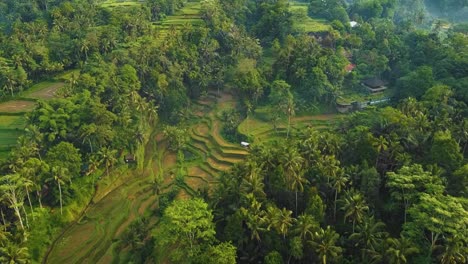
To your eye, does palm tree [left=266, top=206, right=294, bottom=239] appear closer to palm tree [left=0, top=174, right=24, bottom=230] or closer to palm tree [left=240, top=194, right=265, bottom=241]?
palm tree [left=240, top=194, right=265, bottom=241]

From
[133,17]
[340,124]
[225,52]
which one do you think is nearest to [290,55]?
[225,52]

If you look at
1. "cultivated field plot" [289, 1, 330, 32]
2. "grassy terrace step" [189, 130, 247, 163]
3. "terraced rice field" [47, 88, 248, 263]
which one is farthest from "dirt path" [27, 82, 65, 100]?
"cultivated field plot" [289, 1, 330, 32]

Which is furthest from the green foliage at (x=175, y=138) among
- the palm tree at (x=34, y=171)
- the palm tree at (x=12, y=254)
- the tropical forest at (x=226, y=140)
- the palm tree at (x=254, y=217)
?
the palm tree at (x=12, y=254)

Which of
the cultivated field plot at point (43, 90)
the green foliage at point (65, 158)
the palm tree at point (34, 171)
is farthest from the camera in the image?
the cultivated field plot at point (43, 90)

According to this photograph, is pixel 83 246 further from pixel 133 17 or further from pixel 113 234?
pixel 133 17

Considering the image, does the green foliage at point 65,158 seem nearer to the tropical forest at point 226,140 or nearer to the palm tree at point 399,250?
the tropical forest at point 226,140

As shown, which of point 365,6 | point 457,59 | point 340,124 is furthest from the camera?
point 365,6

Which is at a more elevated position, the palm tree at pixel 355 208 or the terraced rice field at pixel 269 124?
the palm tree at pixel 355 208
